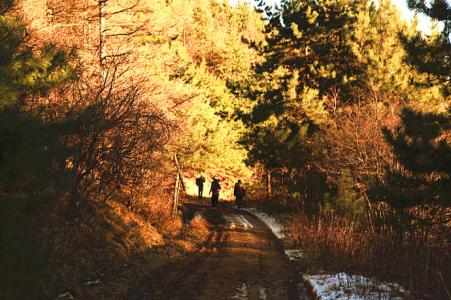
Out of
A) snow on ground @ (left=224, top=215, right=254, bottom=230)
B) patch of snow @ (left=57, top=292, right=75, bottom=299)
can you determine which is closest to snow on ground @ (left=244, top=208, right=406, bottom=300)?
patch of snow @ (left=57, top=292, right=75, bottom=299)

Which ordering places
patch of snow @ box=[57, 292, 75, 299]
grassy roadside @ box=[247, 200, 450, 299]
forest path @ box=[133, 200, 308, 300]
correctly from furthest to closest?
forest path @ box=[133, 200, 308, 300] → grassy roadside @ box=[247, 200, 450, 299] → patch of snow @ box=[57, 292, 75, 299]

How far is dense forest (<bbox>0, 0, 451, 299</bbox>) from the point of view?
7859 mm

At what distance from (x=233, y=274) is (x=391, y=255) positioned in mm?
3761

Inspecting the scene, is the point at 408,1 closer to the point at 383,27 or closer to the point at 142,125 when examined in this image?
the point at 142,125

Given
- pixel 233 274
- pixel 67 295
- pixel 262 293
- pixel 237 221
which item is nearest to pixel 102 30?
pixel 233 274

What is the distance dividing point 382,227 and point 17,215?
9.87 metres

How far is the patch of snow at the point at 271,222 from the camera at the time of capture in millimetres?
20392

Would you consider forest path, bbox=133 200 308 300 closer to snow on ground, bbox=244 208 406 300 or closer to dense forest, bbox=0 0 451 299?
snow on ground, bbox=244 208 406 300

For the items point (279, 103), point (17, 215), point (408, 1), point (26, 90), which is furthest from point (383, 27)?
point (17, 215)

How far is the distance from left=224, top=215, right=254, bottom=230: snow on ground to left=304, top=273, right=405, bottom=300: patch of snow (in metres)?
9.90

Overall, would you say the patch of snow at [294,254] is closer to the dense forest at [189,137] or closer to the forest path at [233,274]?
the forest path at [233,274]

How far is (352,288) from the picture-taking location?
401 inches

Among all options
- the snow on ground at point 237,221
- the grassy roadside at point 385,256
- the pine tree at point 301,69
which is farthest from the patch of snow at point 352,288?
the pine tree at point 301,69

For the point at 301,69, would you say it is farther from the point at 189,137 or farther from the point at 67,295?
the point at 67,295
